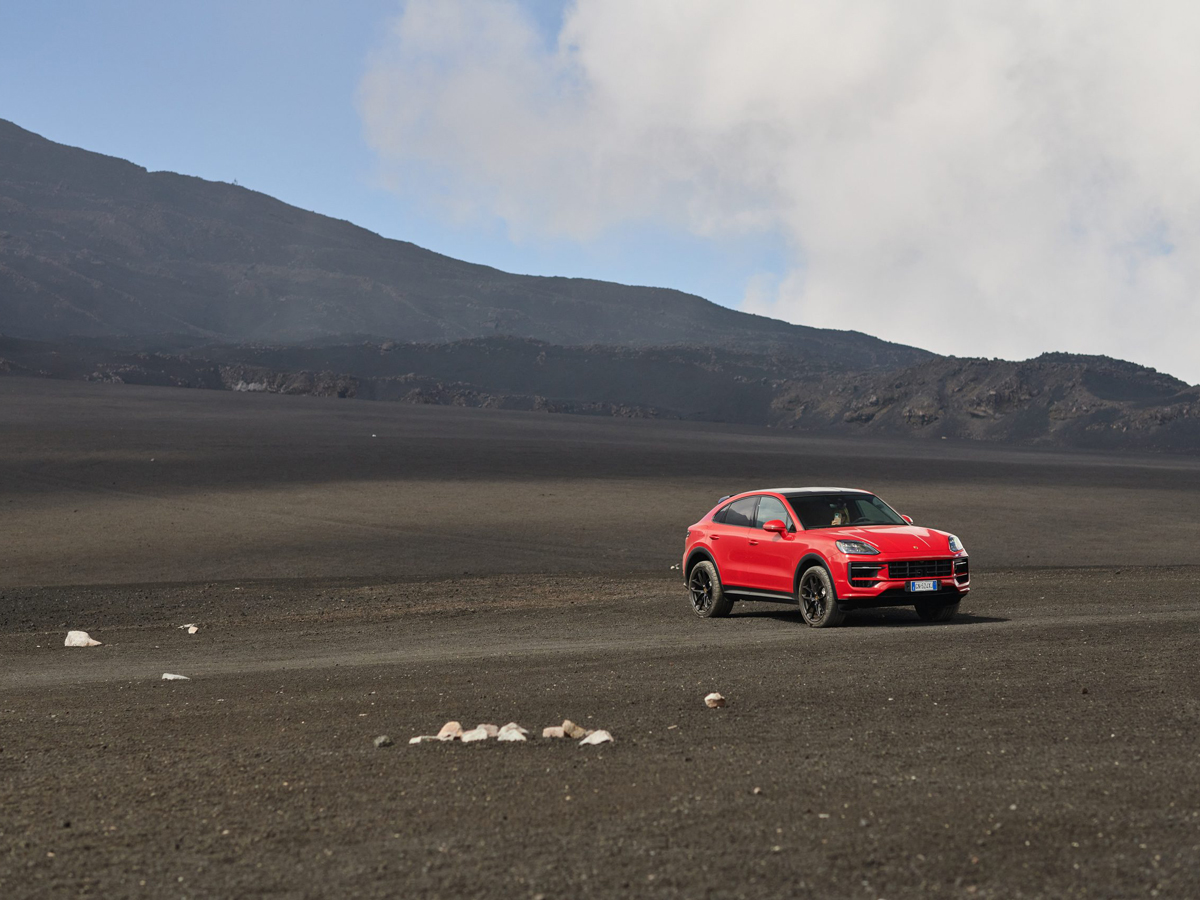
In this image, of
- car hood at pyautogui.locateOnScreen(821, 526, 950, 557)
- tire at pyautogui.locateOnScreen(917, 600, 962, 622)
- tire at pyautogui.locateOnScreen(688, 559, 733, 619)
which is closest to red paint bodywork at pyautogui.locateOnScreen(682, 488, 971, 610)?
car hood at pyautogui.locateOnScreen(821, 526, 950, 557)

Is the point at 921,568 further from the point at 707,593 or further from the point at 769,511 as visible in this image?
Answer: the point at 707,593

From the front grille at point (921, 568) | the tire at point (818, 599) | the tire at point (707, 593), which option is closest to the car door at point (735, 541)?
the tire at point (707, 593)

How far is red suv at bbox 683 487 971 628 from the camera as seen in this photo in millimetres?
13180

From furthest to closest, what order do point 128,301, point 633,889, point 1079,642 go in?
point 128,301 → point 1079,642 → point 633,889

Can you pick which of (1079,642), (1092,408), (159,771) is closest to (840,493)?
(1079,642)

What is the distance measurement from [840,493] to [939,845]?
31.5 feet

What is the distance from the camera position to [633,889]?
16.2ft

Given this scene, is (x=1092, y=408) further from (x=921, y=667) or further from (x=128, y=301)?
(x=128, y=301)

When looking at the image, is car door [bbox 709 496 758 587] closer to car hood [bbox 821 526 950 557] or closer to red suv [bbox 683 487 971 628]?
red suv [bbox 683 487 971 628]

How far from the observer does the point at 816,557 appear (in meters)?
13.6

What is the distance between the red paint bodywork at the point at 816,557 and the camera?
13.1 meters

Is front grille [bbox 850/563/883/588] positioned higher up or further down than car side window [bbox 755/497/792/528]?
further down

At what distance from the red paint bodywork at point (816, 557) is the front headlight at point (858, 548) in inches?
2.0

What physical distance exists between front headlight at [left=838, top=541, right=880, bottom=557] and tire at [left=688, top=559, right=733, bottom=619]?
7.50ft
